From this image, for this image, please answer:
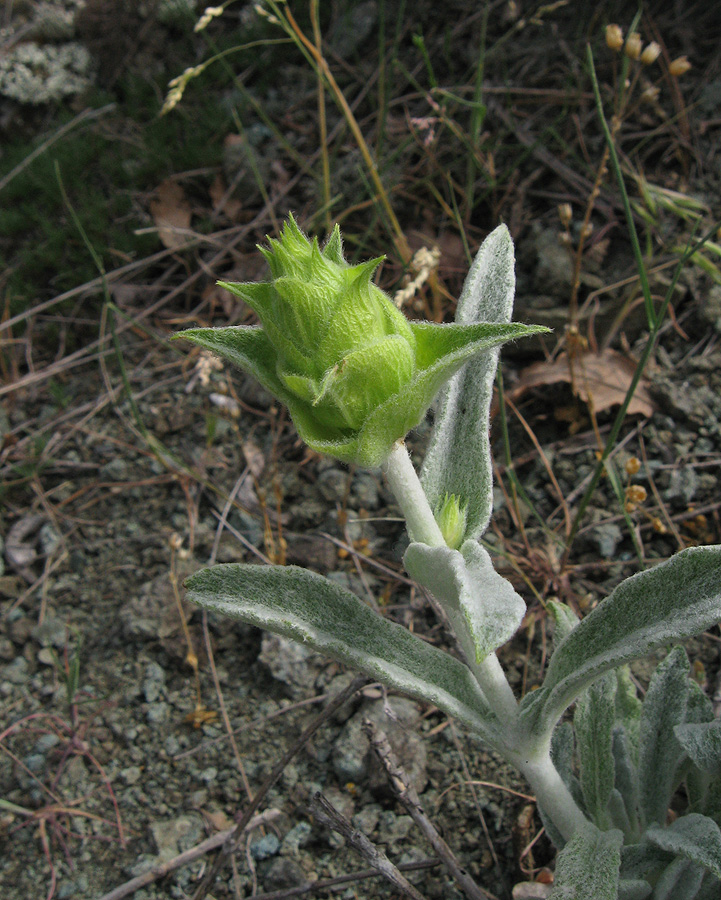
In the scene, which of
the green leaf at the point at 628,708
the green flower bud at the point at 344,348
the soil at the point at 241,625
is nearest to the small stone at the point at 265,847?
the soil at the point at 241,625

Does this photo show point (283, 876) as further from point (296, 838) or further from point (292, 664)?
point (292, 664)

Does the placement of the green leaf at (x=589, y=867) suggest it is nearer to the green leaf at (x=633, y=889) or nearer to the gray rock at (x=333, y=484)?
the green leaf at (x=633, y=889)

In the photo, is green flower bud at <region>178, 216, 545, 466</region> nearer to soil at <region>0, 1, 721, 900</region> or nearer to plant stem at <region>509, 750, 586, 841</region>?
soil at <region>0, 1, 721, 900</region>

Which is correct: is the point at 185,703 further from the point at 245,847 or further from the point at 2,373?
the point at 2,373

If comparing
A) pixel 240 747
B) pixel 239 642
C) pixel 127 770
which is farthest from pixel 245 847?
pixel 239 642

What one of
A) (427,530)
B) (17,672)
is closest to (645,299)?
(427,530)

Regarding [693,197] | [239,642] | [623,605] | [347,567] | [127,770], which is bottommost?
[127,770]
